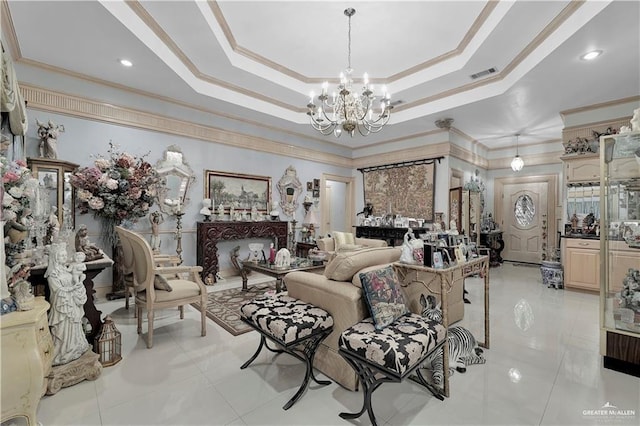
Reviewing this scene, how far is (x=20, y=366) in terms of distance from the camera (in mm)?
1553

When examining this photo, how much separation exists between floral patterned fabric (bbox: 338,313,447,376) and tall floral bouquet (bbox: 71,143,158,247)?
3.64 m

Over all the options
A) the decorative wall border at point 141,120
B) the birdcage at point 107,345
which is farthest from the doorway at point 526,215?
the birdcage at point 107,345

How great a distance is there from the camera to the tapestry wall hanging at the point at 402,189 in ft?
21.1

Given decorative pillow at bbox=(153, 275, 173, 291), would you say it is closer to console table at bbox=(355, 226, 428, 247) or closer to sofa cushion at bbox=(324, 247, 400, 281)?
sofa cushion at bbox=(324, 247, 400, 281)

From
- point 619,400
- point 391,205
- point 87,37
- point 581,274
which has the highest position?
point 87,37

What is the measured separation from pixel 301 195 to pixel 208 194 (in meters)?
2.25

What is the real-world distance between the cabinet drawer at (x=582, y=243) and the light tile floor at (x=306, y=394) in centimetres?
229

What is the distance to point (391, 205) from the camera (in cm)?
712

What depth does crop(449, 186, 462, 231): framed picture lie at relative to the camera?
6078 millimetres

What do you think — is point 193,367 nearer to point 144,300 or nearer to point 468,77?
point 144,300

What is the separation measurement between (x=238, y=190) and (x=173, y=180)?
123 centimetres

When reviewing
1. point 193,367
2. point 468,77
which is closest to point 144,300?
point 193,367

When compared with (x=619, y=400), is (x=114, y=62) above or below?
above

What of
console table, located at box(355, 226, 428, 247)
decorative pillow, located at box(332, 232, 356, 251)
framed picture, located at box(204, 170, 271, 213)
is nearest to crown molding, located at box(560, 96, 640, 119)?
console table, located at box(355, 226, 428, 247)
